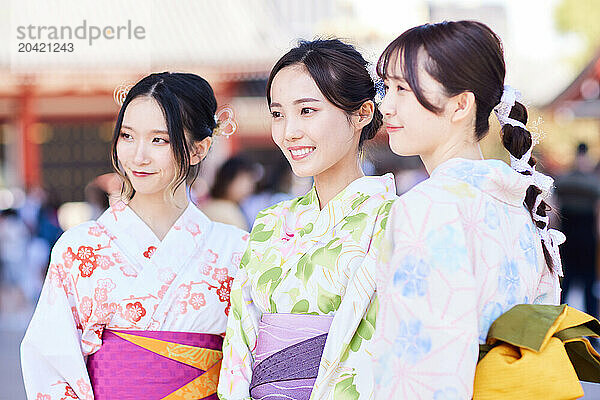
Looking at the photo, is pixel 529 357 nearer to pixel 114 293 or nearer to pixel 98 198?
pixel 114 293

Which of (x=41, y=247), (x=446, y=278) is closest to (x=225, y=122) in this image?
(x=446, y=278)

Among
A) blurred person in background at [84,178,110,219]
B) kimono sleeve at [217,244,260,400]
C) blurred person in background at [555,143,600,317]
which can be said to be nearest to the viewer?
kimono sleeve at [217,244,260,400]

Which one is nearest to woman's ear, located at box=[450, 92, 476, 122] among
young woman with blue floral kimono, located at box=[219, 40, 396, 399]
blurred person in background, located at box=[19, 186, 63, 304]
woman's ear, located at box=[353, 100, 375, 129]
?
young woman with blue floral kimono, located at box=[219, 40, 396, 399]

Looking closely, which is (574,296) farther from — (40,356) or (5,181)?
(5,181)

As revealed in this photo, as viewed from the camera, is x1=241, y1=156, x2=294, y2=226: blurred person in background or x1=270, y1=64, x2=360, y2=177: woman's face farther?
x1=241, y1=156, x2=294, y2=226: blurred person in background

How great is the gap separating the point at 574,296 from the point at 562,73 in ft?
74.5

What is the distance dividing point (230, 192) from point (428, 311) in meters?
5.20

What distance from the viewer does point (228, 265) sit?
2.89 m

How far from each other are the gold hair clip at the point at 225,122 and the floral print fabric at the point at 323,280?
48cm

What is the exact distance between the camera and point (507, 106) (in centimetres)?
231

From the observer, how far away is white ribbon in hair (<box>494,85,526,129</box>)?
2.30 metres

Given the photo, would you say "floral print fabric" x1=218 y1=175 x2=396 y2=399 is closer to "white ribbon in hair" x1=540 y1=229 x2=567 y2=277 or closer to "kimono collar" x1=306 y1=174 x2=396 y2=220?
"kimono collar" x1=306 y1=174 x2=396 y2=220

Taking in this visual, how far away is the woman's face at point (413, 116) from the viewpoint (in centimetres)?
214

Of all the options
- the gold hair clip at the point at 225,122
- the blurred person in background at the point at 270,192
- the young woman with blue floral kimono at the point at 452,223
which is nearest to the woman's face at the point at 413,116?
the young woman with blue floral kimono at the point at 452,223
